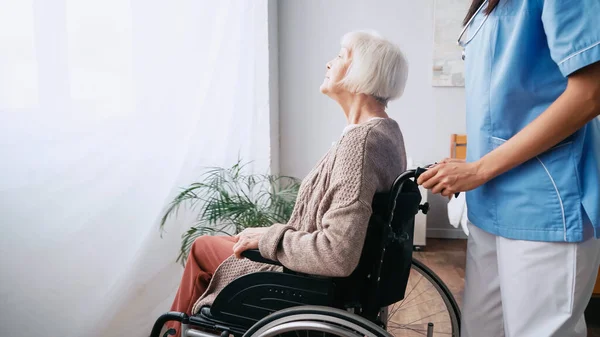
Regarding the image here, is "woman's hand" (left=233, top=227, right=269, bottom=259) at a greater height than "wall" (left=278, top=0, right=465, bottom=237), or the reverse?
"wall" (left=278, top=0, right=465, bottom=237)

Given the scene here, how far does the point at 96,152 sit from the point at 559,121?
4.18 ft

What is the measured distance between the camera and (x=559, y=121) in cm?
79

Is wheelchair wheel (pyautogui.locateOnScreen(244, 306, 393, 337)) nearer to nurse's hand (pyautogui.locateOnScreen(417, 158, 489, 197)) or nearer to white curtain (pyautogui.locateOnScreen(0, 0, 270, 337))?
nurse's hand (pyautogui.locateOnScreen(417, 158, 489, 197))

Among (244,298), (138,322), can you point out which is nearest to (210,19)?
(138,322)

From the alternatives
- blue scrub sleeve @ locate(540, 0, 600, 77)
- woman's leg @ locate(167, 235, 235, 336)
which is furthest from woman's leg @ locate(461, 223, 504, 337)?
woman's leg @ locate(167, 235, 235, 336)

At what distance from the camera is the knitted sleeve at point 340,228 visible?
3.26 ft

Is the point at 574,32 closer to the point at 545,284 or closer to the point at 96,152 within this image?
the point at 545,284

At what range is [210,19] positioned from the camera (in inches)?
88.4

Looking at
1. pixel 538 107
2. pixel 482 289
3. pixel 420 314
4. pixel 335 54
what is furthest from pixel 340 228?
pixel 335 54

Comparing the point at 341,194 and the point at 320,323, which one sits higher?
the point at 341,194

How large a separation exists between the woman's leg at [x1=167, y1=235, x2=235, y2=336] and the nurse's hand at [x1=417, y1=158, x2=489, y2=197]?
2.09ft

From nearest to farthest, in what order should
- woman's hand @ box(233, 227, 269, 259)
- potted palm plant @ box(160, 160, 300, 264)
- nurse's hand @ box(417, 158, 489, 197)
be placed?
nurse's hand @ box(417, 158, 489, 197) → woman's hand @ box(233, 227, 269, 259) → potted palm plant @ box(160, 160, 300, 264)

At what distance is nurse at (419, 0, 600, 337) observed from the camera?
0.78 m

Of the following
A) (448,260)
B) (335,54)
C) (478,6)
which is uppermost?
(335,54)
